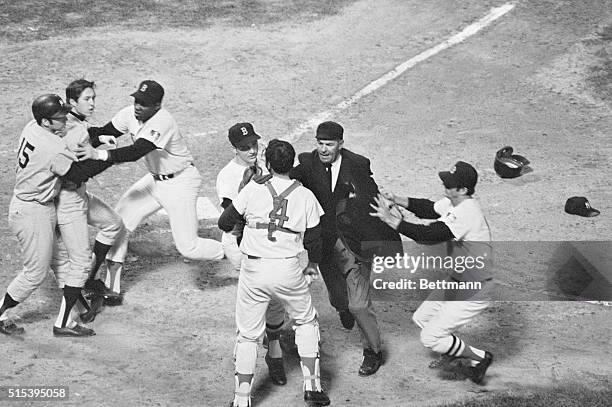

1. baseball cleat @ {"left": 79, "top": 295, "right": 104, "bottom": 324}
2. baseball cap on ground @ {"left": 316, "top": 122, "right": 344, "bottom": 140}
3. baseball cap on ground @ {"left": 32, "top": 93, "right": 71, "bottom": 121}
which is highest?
baseball cap on ground @ {"left": 32, "top": 93, "right": 71, "bottom": 121}

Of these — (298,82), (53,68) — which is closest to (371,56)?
(298,82)

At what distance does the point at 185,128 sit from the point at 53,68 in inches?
93.4

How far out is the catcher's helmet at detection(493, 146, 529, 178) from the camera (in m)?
12.2

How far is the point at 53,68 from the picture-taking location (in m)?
14.2

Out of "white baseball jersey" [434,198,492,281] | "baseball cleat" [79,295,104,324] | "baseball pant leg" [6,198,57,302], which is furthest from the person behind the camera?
"baseball cleat" [79,295,104,324]

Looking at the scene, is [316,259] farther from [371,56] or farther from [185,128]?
[371,56]

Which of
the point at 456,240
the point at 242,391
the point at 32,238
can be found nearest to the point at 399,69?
the point at 456,240

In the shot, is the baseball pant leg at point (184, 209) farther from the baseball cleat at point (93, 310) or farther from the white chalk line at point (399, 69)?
the white chalk line at point (399, 69)

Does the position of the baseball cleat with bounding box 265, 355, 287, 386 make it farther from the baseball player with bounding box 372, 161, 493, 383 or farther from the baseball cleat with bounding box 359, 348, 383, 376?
the baseball player with bounding box 372, 161, 493, 383

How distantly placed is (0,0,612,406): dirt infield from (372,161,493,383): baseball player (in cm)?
37

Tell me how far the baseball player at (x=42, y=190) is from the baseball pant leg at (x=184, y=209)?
941mm

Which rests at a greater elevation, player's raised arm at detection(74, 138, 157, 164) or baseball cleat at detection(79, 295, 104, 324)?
player's raised arm at detection(74, 138, 157, 164)

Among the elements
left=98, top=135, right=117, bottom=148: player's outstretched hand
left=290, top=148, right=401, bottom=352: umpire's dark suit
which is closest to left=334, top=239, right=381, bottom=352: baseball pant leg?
left=290, top=148, right=401, bottom=352: umpire's dark suit

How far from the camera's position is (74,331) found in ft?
29.6
